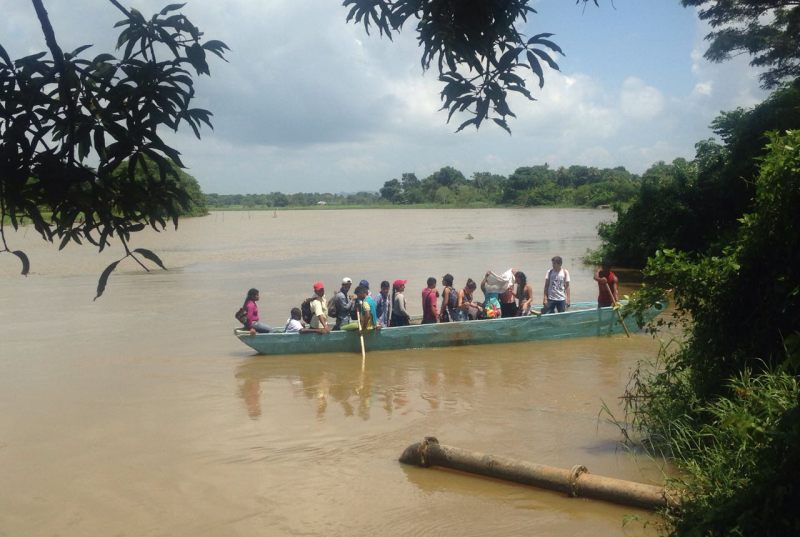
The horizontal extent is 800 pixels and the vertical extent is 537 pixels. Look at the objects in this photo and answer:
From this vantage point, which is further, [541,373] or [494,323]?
[494,323]

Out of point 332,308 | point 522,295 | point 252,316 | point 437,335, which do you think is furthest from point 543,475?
point 522,295

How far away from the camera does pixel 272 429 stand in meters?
9.88

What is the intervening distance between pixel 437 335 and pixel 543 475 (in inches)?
263

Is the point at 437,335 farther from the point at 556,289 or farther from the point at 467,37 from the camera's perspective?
the point at 467,37

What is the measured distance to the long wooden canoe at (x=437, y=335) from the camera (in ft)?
43.4

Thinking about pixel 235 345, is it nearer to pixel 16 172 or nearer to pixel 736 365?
pixel 736 365

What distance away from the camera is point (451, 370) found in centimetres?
1247

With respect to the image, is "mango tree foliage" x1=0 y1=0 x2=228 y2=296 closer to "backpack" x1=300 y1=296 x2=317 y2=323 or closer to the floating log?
the floating log

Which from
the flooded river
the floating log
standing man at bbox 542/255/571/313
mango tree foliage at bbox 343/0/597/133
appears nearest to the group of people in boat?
standing man at bbox 542/255/571/313

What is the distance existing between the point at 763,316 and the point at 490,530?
274cm

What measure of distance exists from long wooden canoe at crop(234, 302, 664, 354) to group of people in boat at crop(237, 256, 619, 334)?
175mm

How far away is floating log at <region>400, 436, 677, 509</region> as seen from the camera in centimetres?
620

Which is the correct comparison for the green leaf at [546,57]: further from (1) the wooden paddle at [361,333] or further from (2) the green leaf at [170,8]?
(1) the wooden paddle at [361,333]

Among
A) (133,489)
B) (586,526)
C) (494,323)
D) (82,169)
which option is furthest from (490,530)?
(494,323)
